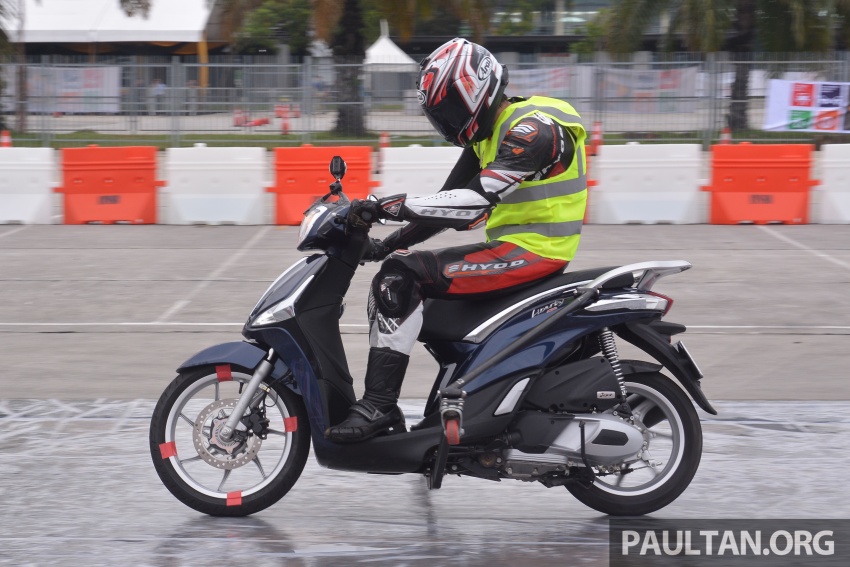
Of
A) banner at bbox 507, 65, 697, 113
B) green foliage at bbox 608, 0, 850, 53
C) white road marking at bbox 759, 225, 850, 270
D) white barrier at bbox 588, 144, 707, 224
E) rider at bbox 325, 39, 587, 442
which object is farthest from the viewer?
green foliage at bbox 608, 0, 850, 53

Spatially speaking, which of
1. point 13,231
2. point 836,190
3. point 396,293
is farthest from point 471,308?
point 836,190

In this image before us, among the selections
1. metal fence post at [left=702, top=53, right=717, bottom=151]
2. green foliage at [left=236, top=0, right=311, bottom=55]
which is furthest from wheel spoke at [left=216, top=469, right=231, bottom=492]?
green foliage at [left=236, top=0, right=311, bottom=55]

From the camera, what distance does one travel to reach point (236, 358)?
4.41m

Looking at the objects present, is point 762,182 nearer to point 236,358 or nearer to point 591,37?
point 236,358

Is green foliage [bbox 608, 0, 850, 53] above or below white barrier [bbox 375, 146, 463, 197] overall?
above

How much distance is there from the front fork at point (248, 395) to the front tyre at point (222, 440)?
0.03 metres

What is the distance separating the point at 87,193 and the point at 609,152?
20.9ft

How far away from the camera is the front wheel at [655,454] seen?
14.5 feet

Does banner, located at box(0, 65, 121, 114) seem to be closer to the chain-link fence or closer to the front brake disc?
the chain-link fence

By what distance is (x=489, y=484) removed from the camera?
4.97 metres

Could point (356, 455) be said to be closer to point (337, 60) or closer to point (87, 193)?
point (87, 193)

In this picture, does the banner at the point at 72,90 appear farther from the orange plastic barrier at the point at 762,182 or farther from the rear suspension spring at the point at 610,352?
the rear suspension spring at the point at 610,352

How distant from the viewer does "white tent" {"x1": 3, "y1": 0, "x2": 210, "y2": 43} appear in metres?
37.4

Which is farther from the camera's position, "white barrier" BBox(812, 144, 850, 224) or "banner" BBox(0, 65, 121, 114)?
"banner" BBox(0, 65, 121, 114)
